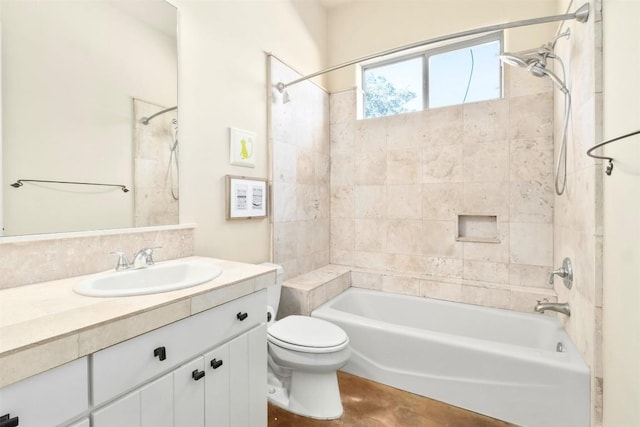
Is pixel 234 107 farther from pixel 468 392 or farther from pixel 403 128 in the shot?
pixel 468 392

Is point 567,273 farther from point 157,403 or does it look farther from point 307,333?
point 157,403

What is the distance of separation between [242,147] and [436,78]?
1.88 m

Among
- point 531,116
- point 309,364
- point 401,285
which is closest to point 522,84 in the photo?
point 531,116

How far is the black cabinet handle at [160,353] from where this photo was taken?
87 cm

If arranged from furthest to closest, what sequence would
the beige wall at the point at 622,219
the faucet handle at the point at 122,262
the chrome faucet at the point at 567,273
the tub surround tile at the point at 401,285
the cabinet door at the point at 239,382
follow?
1. the tub surround tile at the point at 401,285
2. the chrome faucet at the point at 567,273
3. the faucet handle at the point at 122,262
4. the cabinet door at the point at 239,382
5. the beige wall at the point at 622,219

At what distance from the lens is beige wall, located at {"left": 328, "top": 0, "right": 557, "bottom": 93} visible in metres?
2.26

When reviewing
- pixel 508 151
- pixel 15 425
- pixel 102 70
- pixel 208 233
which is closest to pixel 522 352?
pixel 508 151

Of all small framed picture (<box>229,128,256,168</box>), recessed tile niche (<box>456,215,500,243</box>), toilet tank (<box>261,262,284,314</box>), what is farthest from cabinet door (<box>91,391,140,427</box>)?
recessed tile niche (<box>456,215,500,243</box>)

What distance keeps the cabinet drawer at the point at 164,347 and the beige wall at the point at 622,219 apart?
1.37m

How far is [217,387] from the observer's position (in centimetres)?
108

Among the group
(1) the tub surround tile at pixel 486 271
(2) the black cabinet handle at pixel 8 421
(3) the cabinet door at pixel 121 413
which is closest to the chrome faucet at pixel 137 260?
(3) the cabinet door at pixel 121 413

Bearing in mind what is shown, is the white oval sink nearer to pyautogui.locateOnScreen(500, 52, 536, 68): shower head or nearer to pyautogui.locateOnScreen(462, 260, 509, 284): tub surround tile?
pyautogui.locateOnScreen(500, 52, 536, 68): shower head

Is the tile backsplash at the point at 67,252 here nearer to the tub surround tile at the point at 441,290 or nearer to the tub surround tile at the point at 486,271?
the tub surround tile at the point at 441,290

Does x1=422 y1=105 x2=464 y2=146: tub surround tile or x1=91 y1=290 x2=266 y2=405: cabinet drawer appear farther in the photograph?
x1=422 y1=105 x2=464 y2=146: tub surround tile
